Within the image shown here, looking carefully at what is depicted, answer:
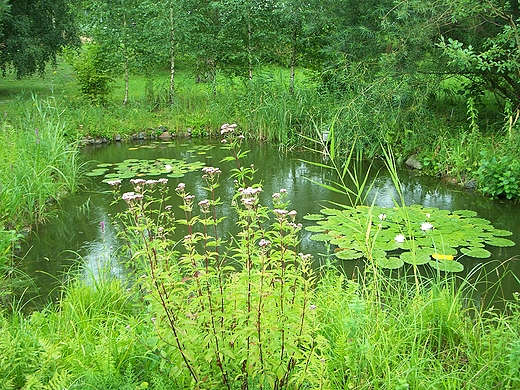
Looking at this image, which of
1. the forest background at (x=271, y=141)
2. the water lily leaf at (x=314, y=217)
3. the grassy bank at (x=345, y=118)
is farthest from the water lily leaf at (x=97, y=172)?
the water lily leaf at (x=314, y=217)

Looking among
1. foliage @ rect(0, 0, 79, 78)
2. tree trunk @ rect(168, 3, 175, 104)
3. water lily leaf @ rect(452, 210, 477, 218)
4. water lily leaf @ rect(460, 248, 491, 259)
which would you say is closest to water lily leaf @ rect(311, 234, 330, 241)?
water lily leaf @ rect(460, 248, 491, 259)

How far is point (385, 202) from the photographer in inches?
Result: 220

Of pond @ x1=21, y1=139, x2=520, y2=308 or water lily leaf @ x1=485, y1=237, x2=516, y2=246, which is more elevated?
water lily leaf @ x1=485, y1=237, x2=516, y2=246

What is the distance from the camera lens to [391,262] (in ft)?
12.9

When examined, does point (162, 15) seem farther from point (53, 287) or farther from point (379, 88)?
point (53, 287)

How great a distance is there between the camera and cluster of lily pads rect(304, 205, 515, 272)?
396 centimetres

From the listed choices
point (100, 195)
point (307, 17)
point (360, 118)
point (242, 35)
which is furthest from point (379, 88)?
point (242, 35)

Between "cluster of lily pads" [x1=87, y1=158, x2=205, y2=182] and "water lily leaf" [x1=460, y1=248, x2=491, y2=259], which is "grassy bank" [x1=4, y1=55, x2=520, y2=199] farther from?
"water lily leaf" [x1=460, y1=248, x2=491, y2=259]

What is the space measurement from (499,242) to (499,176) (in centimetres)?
146

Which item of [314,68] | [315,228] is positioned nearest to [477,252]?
[315,228]

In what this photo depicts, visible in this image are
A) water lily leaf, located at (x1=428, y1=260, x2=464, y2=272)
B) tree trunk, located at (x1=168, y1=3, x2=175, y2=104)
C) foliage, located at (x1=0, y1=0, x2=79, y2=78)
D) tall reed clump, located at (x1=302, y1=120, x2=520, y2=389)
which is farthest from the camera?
foliage, located at (x1=0, y1=0, x2=79, y2=78)

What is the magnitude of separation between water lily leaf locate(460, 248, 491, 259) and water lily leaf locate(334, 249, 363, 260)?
80 centimetres

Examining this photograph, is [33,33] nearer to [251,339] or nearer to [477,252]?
[477,252]

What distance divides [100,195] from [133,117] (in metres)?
3.82
